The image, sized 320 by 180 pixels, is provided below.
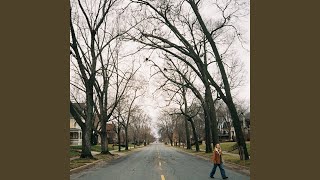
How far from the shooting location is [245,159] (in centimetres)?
2412

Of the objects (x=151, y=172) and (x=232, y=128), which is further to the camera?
(x=232, y=128)

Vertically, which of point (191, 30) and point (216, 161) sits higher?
point (191, 30)

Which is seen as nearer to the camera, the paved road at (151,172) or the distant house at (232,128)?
the paved road at (151,172)

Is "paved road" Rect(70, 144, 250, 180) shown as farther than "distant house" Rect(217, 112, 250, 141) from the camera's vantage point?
No

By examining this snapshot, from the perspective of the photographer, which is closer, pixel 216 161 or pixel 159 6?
pixel 216 161

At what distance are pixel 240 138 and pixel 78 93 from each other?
3701 cm

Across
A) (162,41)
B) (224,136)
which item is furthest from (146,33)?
(224,136)

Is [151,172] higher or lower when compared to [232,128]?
lower

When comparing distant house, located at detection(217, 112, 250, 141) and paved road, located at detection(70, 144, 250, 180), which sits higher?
distant house, located at detection(217, 112, 250, 141)

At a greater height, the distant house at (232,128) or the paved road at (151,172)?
the distant house at (232,128)
